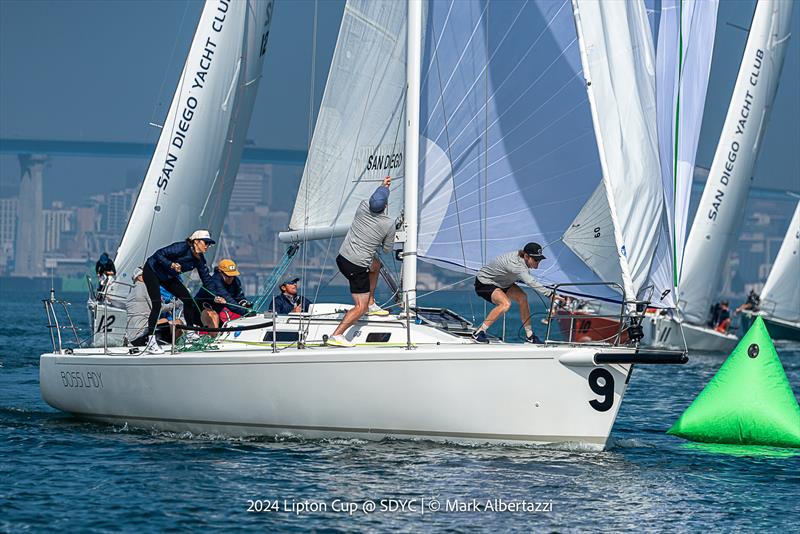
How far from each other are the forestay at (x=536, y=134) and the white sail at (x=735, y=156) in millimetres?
12304

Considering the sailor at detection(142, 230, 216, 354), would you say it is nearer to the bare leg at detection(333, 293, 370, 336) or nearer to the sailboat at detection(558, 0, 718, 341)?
the bare leg at detection(333, 293, 370, 336)

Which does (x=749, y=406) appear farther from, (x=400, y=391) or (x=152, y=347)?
(x=152, y=347)

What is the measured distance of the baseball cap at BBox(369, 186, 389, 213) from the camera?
8.71 m

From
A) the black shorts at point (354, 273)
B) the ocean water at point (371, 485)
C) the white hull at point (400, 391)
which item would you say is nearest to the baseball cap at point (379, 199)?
the black shorts at point (354, 273)

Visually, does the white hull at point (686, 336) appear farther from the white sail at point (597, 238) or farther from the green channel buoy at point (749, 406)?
the white sail at point (597, 238)

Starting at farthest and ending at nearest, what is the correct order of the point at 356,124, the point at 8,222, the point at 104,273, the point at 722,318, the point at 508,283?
the point at 8,222, the point at 722,318, the point at 104,273, the point at 356,124, the point at 508,283

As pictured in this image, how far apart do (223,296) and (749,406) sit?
398 centimetres

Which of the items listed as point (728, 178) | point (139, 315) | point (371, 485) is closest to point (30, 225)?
point (728, 178)

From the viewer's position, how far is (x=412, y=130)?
928 cm

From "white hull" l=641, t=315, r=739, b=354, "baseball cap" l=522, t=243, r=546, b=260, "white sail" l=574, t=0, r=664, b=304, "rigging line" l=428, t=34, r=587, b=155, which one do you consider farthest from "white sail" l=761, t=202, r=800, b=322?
"baseball cap" l=522, t=243, r=546, b=260

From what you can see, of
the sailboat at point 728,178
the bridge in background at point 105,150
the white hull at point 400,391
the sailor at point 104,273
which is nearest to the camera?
the white hull at point 400,391

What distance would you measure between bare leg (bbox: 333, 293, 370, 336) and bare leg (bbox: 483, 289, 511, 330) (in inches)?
33.2

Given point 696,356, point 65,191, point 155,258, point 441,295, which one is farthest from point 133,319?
point 65,191

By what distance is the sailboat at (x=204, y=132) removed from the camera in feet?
49.1
